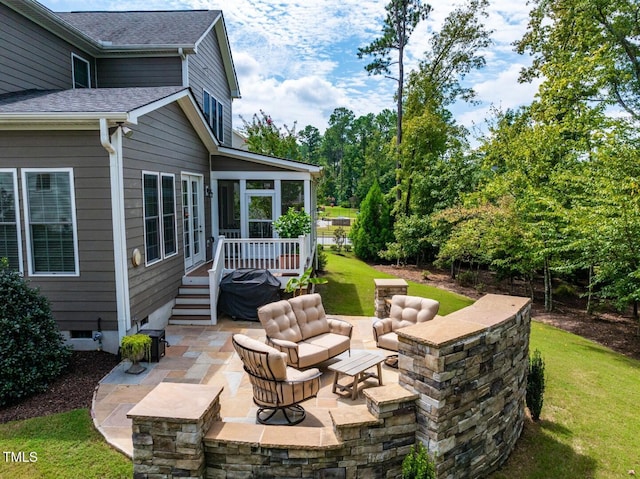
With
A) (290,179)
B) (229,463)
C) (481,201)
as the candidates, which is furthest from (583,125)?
(229,463)

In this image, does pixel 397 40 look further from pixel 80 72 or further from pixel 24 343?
pixel 24 343

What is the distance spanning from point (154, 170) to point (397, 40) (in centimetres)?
1655

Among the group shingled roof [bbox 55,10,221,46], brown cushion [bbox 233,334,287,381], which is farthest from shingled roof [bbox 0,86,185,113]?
brown cushion [bbox 233,334,287,381]

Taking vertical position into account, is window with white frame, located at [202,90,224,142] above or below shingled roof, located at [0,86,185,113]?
above

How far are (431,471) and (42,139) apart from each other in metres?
7.32

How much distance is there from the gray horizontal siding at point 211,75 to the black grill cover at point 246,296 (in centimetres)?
632

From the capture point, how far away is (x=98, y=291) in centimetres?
672

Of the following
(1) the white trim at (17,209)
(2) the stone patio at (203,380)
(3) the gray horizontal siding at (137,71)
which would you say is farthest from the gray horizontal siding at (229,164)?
(1) the white trim at (17,209)

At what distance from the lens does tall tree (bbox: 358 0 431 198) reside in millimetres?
19375

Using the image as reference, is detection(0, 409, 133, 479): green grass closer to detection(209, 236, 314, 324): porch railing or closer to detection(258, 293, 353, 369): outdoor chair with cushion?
detection(258, 293, 353, 369): outdoor chair with cushion

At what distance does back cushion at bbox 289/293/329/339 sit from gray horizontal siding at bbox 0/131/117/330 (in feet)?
10.4

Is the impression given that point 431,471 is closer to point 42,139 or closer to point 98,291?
point 98,291

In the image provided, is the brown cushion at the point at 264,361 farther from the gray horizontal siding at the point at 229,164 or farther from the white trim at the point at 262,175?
the gray horizontal siding at the point at 229,164

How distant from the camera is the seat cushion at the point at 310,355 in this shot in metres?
5.72
